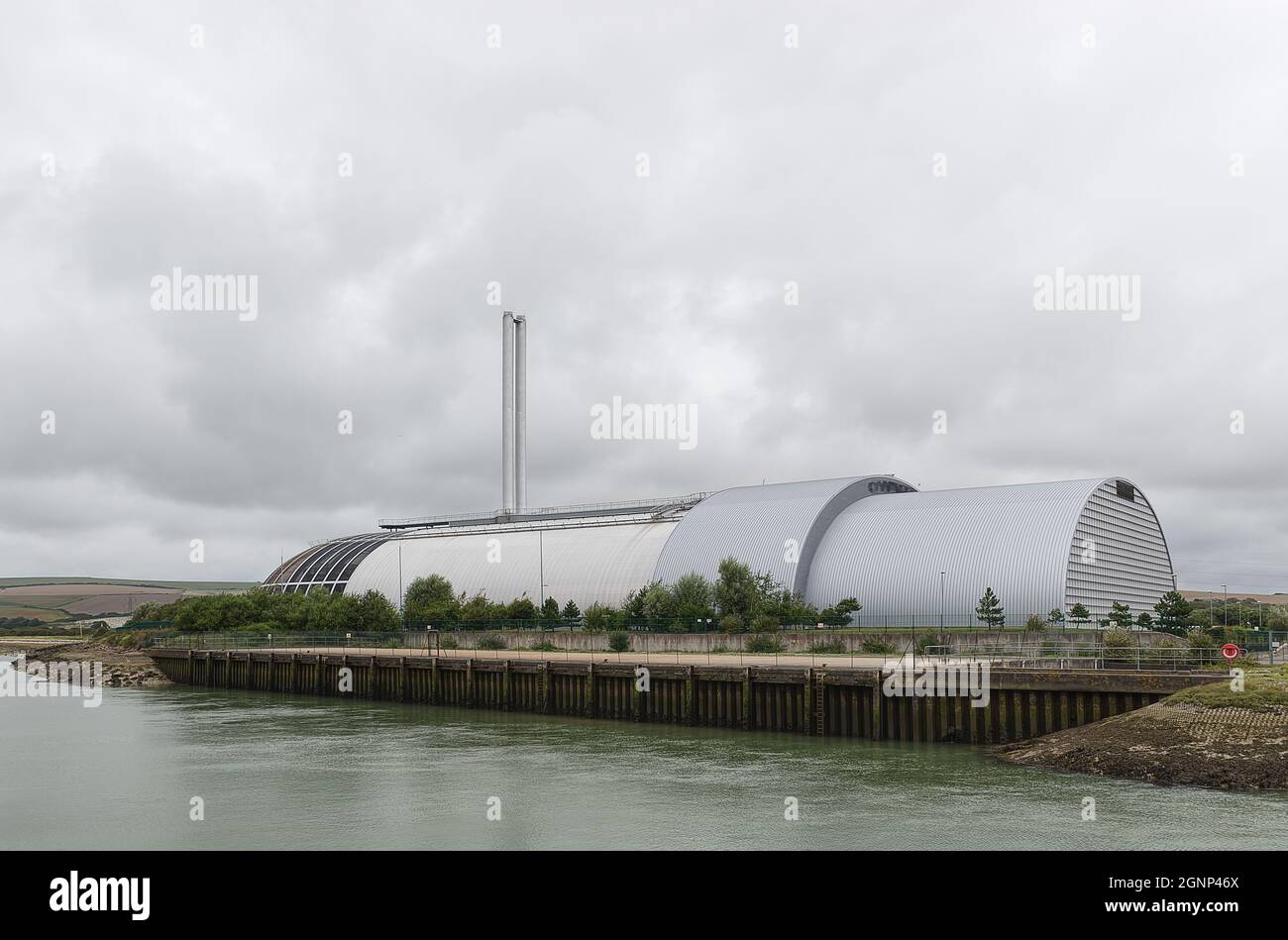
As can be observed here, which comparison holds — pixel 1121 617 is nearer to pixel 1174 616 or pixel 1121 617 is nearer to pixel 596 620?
pixel 1174 616

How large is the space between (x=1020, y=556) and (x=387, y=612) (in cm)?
5239

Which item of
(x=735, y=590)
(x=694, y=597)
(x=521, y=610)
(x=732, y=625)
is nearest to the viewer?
(x=732, y=625)

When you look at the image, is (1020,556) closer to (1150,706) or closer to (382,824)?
(1150,706)

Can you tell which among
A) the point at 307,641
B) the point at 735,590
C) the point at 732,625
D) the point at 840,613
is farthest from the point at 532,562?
the point at 840,613

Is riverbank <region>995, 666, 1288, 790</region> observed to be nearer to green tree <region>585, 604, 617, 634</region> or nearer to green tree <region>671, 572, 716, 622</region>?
green tree <region>671, 572, 716, 622</region>

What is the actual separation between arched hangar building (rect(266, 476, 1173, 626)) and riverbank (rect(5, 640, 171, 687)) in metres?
25.1

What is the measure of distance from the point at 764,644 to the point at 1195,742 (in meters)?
35.7

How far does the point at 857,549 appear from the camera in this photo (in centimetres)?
8469

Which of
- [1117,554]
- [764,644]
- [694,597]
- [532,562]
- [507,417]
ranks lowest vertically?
[764,644]

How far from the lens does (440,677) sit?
2409 inches

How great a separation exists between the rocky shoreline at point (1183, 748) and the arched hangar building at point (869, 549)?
Result: 3838cm

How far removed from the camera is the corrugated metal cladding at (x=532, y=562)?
97000mm

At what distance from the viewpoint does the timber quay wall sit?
121 ft
